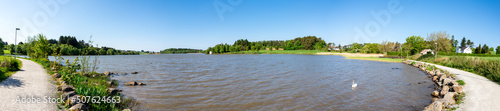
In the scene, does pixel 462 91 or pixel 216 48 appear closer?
pixel 462 91

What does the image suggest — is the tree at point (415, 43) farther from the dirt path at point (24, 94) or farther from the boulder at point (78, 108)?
the dirt path at point (24, 94)

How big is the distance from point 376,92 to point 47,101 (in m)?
14.6

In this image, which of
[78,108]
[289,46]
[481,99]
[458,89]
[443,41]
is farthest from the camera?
[289,46]

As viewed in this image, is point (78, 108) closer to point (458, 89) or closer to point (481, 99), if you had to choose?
point (481, 99)

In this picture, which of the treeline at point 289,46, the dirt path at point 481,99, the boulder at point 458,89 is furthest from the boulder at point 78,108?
the treeline at point 289,46

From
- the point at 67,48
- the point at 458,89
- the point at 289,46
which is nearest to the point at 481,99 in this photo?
the point at 458,89

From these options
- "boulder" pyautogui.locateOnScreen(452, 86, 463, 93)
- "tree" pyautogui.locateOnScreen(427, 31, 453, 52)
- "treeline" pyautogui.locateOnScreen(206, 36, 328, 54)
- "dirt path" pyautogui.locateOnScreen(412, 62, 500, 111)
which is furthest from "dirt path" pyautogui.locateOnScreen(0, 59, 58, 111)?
"treeline" pyautogui.locateOnScreen(206, 36, 328, 54)

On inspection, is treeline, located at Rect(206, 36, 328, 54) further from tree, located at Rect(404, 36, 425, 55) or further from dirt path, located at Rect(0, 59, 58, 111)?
dirt path, located at Rect(0, 59, 58, 111)

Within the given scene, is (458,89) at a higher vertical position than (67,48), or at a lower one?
lower

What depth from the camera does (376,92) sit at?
1126 cm

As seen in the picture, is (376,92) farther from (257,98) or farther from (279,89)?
(257,98)

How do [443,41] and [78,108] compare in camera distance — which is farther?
[443,41]

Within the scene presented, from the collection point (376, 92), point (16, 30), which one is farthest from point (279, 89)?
point (16, 30)

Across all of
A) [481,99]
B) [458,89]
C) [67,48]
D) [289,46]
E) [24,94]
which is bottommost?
[481,99]
